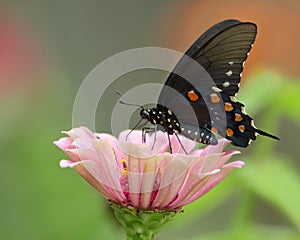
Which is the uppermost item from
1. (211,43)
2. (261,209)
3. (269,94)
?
(211,43)

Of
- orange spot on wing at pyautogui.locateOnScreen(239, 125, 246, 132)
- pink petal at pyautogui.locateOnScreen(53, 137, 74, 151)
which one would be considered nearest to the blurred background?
orange spot on wing at pyautogui.locateOnScreen(239, 125, 246, 132)

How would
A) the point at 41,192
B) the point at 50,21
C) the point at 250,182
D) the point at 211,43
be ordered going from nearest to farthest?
the point at 211,43 → the point at 250,182 → the point at 41,192 → the point at 50,21

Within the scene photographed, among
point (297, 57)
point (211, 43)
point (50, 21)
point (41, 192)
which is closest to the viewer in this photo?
point (211, 43)

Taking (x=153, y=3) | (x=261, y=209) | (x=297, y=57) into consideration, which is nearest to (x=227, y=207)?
(x=261, y=209)

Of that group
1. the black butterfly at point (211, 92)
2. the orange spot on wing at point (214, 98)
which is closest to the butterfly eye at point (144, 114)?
the black butterfly at point (211, 92)

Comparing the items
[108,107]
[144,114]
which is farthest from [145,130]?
[108,107]

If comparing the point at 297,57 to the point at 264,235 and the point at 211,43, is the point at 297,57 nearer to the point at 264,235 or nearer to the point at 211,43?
the point at 264,235

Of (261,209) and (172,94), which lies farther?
(261,209)
